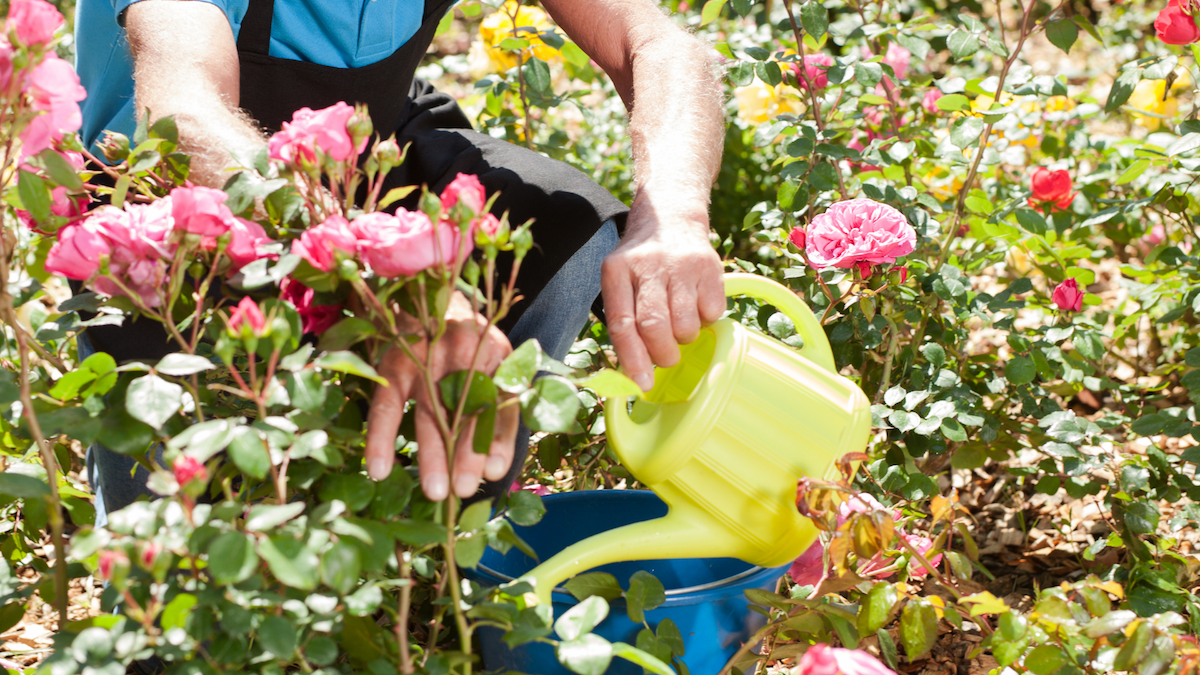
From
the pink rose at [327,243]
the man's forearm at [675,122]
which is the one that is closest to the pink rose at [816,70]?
the man's forearm at [675,122]

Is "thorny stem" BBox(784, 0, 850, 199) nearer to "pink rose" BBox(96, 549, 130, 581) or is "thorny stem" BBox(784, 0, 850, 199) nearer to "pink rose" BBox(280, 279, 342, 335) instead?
"pink rose" BBox(280, 279, 342, 335)

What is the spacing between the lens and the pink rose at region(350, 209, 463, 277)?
70 centimetres

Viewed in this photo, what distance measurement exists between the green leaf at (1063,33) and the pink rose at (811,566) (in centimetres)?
106

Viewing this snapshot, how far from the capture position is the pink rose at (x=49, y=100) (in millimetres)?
761

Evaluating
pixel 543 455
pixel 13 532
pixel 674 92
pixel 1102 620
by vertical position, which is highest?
pixel 674 92

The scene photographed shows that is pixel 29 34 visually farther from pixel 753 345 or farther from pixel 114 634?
pixel 753 345

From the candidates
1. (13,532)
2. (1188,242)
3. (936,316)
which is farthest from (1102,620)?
(1188,242)

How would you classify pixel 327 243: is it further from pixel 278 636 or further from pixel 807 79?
pixel 807 79

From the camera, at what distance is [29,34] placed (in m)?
0.73

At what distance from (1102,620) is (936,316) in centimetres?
86

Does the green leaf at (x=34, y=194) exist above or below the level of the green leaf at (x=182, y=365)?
above

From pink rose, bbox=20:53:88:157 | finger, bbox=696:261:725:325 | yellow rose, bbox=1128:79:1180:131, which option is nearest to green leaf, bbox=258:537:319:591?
pink rose, bbox=20:53:88:157

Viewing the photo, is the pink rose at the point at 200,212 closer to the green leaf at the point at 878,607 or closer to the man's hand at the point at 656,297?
the man's hand at the point at 656,297

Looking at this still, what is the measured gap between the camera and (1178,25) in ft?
4.71
